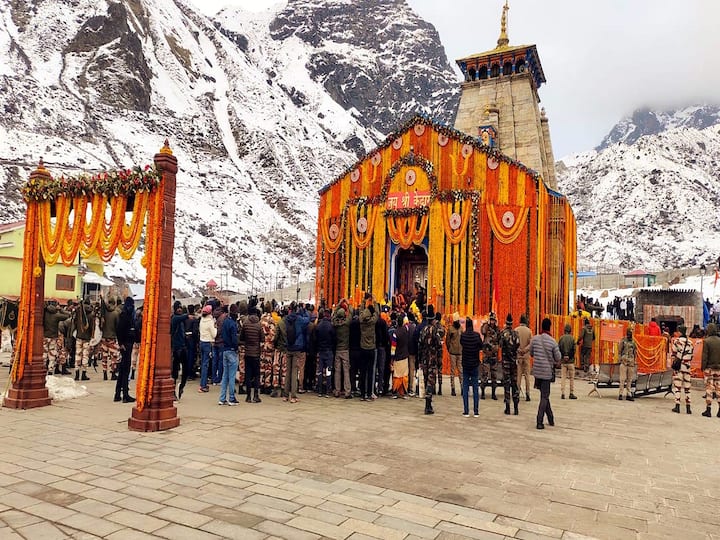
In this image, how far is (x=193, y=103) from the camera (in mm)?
78250

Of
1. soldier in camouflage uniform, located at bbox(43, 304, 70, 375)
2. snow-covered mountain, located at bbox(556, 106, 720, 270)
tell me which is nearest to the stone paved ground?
soldier in camouflage uniform, located at bbox(43, 304, 70, 375)

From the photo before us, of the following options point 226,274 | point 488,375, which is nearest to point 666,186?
point 226,274

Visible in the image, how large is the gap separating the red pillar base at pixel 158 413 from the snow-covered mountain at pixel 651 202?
63.3 meters

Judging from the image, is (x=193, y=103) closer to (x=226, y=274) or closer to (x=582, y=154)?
(x=226, y=274)

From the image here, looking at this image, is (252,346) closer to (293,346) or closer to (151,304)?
(293,346)

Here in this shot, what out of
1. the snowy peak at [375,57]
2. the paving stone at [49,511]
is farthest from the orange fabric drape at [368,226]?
the snowy peak at [375,57]

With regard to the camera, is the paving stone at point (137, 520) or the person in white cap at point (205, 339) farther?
the person in white cap at point (205, 339)

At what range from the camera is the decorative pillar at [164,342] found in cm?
696

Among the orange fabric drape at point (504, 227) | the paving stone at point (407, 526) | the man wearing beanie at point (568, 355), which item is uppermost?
the orange fabric drape at point (504, 227)

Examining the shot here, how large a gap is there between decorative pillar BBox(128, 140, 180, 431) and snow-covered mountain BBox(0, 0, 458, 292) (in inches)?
1420

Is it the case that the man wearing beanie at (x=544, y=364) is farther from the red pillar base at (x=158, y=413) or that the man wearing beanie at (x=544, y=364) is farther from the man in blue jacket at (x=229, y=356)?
the red pillar base at (x=158, y=413)

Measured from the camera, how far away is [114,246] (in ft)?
26.1

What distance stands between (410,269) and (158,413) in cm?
1455

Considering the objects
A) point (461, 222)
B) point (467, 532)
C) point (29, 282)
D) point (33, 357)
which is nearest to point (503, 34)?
point (461, 222)
